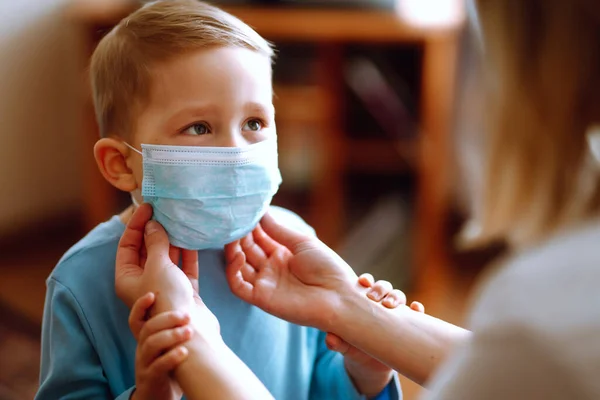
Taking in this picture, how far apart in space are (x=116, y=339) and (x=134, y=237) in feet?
0.45

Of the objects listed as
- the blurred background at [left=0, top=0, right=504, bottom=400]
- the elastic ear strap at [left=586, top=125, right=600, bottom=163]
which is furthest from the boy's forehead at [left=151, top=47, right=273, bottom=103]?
the blurred background at [left=0, top=0, right=504, bottom=400]

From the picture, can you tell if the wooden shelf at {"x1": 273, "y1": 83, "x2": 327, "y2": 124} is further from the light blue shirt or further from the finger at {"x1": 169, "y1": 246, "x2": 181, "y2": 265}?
the finger at {"x1": 169, "y1": 246, "x2": 181, "y2": 265}

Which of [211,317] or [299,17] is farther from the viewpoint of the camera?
[299,17]

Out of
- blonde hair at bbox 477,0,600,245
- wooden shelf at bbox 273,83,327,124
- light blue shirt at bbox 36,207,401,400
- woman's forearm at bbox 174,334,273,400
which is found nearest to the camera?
blonde hair at bbox 477,0,600,245

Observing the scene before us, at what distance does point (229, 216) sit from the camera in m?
0.96

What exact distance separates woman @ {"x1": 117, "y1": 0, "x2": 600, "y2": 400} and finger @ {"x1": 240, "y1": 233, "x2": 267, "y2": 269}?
0.62 feet

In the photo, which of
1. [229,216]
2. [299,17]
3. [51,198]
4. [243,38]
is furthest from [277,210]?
[51,198]

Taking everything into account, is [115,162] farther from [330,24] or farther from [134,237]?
[330,24]

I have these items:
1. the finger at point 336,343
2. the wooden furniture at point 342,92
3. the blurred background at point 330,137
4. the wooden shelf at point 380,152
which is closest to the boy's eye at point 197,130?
the finger at point 336,343

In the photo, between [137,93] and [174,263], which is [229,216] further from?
[137,93]

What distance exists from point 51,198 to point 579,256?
2842 millimetres

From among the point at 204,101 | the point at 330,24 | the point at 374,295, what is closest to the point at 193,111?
the point at 204,101

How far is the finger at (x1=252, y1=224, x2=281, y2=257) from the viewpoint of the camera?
105cm

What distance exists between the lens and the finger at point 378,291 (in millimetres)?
972
